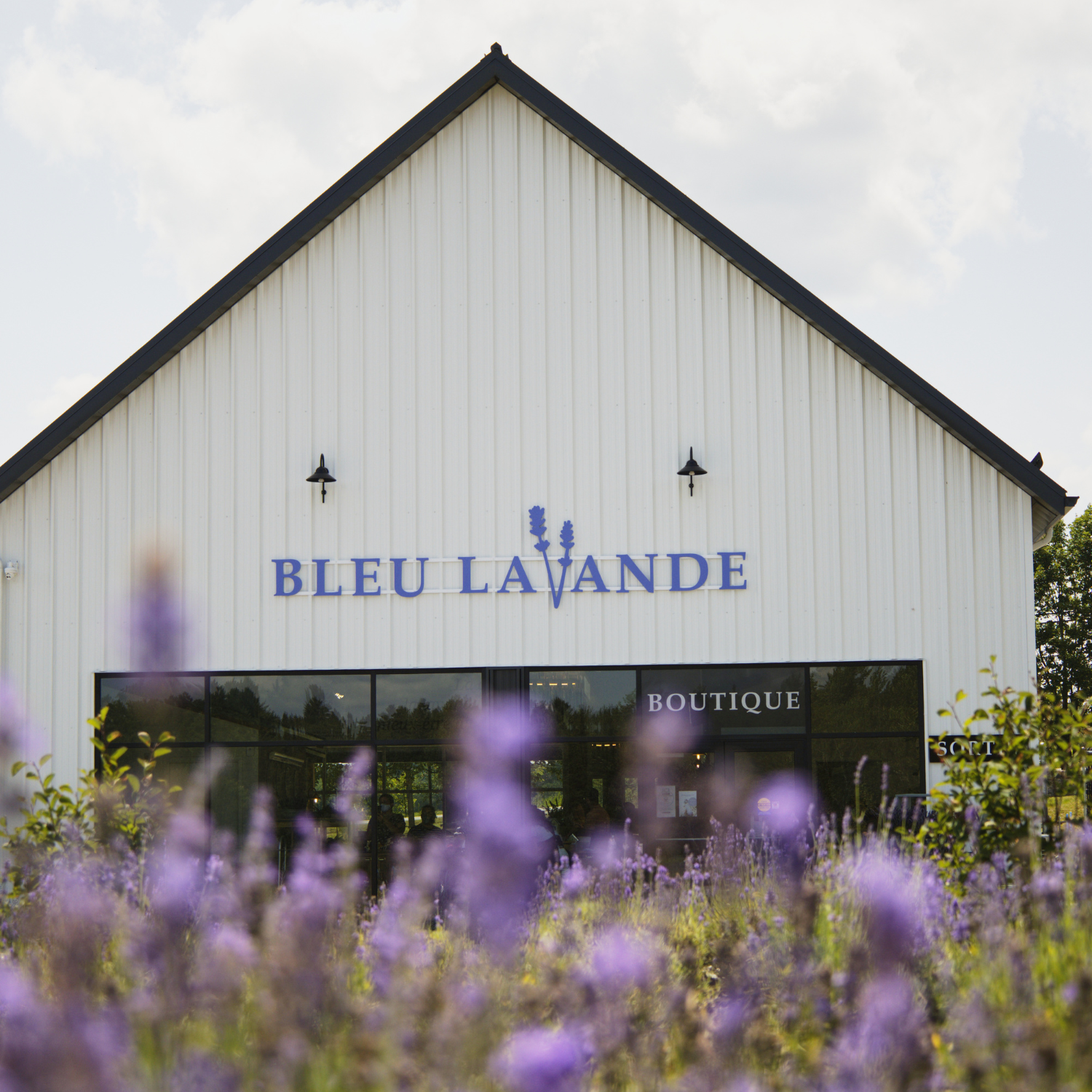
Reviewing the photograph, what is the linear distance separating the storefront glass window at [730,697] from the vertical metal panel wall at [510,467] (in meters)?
0.26

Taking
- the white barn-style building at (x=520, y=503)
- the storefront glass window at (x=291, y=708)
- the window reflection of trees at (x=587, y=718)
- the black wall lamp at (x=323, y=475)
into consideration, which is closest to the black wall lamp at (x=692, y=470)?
the white barn-style building at (x=520, y=503)

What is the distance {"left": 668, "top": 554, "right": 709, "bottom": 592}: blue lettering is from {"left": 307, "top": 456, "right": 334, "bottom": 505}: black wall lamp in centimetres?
345

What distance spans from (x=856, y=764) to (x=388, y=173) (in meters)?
7.57

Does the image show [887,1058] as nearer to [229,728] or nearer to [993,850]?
[993,850]

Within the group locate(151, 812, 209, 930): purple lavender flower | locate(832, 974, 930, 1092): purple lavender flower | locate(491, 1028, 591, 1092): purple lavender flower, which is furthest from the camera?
locate(832, 974, 930, 1092): purple lavender flower

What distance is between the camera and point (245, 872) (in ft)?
13.3

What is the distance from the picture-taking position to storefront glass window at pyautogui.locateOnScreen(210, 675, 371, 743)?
36.9 feet

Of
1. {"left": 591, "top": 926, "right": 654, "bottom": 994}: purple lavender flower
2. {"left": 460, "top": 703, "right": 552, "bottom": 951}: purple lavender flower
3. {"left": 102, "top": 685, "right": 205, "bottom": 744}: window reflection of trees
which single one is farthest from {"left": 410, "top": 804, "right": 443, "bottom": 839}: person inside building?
{"left": 460, "top": 703, "right": 552, "bottom": 951}: purple lavender flower

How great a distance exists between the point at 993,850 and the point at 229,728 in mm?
7732

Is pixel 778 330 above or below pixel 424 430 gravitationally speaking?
above

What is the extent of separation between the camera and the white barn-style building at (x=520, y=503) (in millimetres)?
11070

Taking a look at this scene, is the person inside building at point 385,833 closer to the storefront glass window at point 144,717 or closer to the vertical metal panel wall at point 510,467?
the vertical metal panel wall at point 510,467

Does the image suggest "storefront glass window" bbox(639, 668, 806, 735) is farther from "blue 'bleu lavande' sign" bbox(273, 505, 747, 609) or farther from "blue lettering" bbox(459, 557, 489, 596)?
"blue lettering" bbox(459, 557, 489, 596)

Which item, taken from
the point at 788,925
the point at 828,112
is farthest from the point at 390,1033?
the point at 828,112
